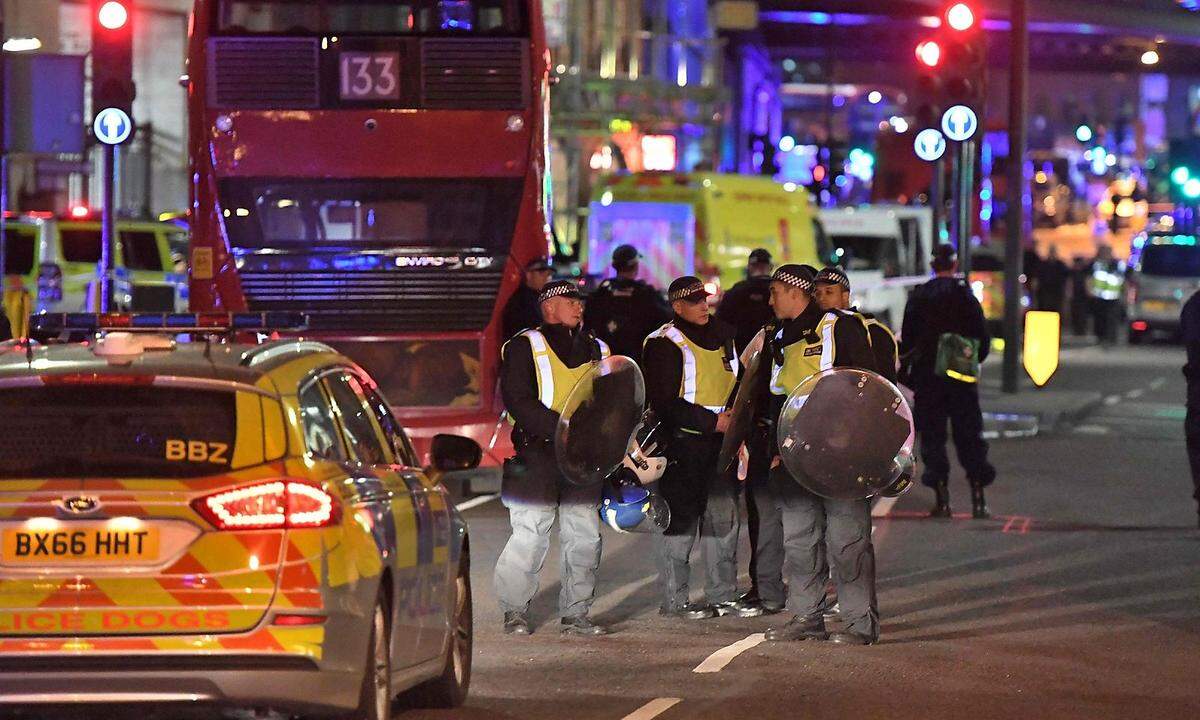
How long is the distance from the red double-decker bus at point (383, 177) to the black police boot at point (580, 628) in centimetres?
591

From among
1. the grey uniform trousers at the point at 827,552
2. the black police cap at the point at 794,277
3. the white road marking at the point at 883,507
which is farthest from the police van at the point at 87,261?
the grey uniform trousers at the point at 827,552

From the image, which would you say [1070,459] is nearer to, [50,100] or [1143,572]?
[1143,572]

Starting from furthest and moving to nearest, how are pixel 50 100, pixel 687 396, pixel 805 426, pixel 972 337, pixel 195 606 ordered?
pixel 50 100
pixel 972 337
pixel 687 396
pixel 805 426
pixel 195 606

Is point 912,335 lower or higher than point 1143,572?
higher

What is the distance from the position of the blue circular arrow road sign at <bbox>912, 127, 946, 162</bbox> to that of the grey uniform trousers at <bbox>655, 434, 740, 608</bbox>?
12786 mm

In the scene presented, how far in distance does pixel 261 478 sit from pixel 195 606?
0.42m

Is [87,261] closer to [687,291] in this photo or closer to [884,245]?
[884,245]

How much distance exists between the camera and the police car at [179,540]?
22.0 ft

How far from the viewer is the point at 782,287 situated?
10.7 metres

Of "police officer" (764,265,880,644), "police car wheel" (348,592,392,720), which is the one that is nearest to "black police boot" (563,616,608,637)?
"police officer" (764,265,880,644)

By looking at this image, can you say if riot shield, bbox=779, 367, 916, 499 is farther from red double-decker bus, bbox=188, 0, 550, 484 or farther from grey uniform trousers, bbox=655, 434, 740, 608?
red double-decker bus, bbox=188, 0, 550, 484

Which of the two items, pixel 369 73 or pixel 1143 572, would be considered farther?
pixel 369 73

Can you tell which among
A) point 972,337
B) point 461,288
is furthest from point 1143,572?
point 461,288

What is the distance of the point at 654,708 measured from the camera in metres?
8.77
